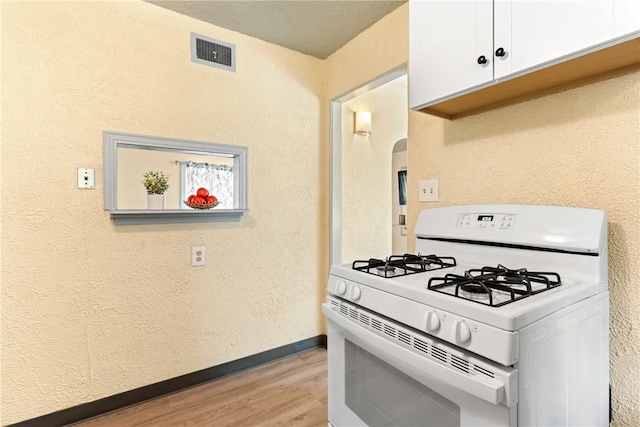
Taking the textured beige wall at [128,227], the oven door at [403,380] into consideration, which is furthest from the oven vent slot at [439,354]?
the textured beige wall at [128,227]

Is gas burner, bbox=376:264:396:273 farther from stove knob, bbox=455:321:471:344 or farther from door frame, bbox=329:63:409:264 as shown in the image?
door frame, bbox=329:63:409:264

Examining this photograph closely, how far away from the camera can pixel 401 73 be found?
2016 mm

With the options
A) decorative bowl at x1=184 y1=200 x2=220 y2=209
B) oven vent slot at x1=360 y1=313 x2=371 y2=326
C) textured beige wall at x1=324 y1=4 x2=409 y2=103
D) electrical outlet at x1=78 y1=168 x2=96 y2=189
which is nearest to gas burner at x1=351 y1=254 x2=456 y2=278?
oven vent slot at x1=360 y1=313 x2=371 y2=326

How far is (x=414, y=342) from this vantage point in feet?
3.02

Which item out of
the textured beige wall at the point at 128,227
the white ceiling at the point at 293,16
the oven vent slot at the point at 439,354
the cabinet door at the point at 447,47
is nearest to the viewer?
the oven vent slot at the point at 439,354

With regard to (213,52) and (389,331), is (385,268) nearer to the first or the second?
(389,331)

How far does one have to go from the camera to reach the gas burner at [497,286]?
2.85 feet

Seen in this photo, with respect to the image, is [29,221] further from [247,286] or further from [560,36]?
[560,36]

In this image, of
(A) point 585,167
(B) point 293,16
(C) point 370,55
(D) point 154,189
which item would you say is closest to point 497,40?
(A) point 585,167

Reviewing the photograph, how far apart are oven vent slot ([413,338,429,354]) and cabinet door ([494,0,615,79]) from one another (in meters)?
0.95

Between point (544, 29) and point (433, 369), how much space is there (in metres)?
1.09

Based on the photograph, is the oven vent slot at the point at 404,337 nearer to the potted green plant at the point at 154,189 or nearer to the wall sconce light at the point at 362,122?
the potted green plant at the point at 154,189

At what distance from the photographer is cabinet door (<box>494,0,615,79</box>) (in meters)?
0.93

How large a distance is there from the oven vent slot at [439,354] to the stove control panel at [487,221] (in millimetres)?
642
